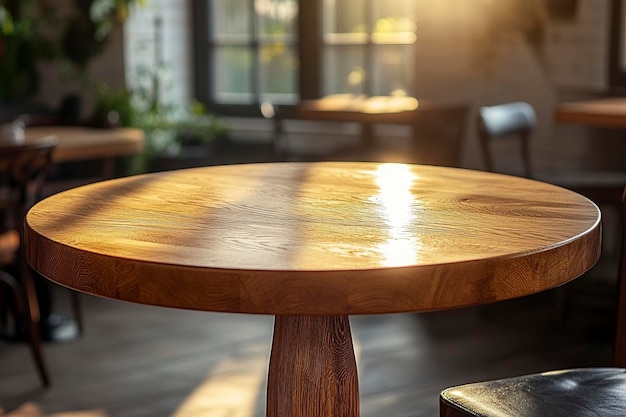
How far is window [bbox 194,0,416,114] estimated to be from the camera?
5262mm

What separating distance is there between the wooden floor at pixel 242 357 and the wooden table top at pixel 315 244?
1.18 metres

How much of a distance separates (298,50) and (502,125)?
214 cm

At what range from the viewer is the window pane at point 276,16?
18.7 ft

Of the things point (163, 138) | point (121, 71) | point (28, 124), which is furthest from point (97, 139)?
point (121, 71)

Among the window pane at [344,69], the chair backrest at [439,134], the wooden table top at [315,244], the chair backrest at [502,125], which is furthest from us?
the window pane at [344,69]

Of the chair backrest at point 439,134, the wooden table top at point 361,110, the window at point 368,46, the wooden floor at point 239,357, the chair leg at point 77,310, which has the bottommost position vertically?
the wooden floor at point 239,357

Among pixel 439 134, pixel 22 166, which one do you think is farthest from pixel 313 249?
pixel 439 134

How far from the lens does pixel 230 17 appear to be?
19.7ft

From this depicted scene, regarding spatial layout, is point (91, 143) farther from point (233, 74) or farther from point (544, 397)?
point (544, 397)

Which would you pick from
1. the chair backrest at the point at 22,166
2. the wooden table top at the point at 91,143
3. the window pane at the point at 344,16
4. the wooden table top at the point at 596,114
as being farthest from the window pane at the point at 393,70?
the chair backrest at the point at 22,166

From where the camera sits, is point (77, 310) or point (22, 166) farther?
point (77, 310)

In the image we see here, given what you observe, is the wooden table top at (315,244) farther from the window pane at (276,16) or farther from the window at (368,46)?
the window pane at (276,16)

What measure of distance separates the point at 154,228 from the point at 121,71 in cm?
460

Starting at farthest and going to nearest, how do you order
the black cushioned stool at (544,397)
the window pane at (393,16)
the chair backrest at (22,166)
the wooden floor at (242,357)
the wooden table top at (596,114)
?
the window pane at (393,16) < the wooden table top at (596,114) < the chair backrest at (22,166) < the wooden floor at (242,357) < the black cushioned stool at (544,397)
